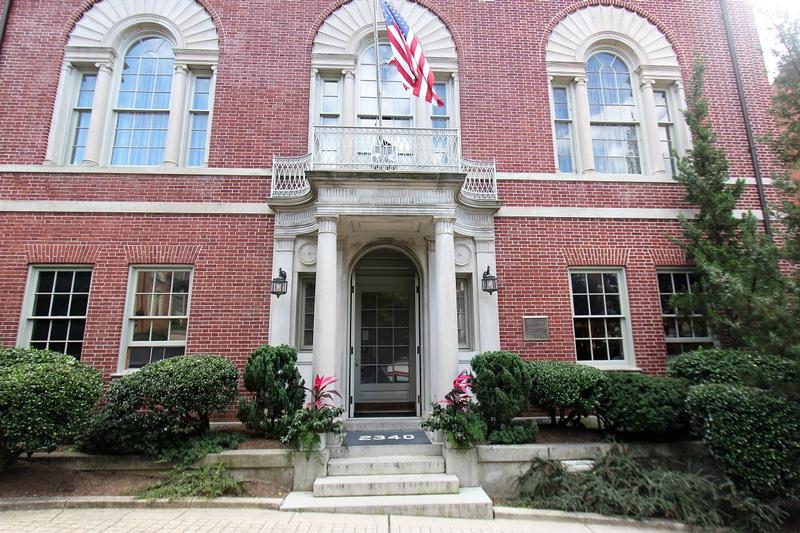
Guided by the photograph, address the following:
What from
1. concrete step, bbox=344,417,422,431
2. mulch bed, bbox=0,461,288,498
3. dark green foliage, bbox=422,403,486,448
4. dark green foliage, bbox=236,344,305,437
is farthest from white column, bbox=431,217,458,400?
mulch bed, bbox=0,461,288,498

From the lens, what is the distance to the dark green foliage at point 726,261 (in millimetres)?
5379

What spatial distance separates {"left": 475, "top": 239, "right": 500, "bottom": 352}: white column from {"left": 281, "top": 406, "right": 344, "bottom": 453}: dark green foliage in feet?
10.2

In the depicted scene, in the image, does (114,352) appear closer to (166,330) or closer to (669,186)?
(166,330)

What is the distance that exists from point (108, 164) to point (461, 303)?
7364 millimetres

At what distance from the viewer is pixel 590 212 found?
8375 millimetres

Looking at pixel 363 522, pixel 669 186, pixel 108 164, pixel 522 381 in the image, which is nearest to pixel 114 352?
pixel 108 164

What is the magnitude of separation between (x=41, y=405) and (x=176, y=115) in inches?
223

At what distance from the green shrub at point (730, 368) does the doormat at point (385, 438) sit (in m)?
4.32

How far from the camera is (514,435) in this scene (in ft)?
19.8

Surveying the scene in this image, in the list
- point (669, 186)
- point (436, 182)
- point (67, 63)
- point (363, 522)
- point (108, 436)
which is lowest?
point (363, 522)

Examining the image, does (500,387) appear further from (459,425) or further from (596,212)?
(596,212)

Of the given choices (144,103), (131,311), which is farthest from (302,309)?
(144,103)

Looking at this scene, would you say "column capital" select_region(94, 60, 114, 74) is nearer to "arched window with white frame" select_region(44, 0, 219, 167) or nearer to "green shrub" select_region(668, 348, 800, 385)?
"arched window with white frame" select_region(44, 0, 219, 167)

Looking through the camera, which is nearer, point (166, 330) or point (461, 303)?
point (166, 330)
